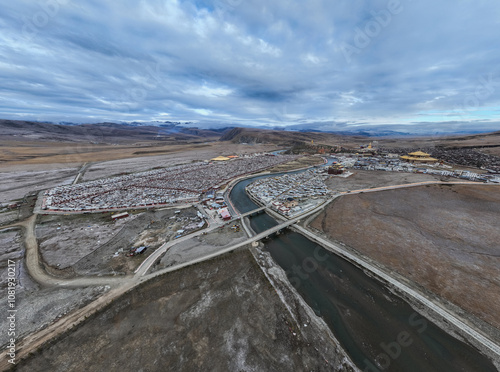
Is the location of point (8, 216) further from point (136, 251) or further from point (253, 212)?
point (253, 212)

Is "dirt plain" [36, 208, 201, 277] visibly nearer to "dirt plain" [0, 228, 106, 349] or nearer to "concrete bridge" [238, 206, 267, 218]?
"dirt plain" [0, 228, 106, 349]

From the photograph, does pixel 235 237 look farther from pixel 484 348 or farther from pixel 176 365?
pixel 484 348

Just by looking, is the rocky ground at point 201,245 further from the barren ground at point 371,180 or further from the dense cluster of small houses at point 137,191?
the barren ground at point 371,180

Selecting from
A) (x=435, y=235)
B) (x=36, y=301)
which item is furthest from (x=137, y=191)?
(x=435, y=235)

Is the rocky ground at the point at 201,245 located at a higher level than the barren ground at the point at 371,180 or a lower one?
lower

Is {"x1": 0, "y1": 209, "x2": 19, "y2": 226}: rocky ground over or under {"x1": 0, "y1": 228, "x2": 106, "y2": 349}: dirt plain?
under

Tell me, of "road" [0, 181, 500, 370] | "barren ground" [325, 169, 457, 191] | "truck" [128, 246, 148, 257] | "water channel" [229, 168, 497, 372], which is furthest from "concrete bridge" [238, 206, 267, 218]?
"barren ground" [325, 169, 457, 191]

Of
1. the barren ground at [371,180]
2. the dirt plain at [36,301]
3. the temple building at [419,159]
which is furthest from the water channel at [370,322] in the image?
the temple building at [419,159]
